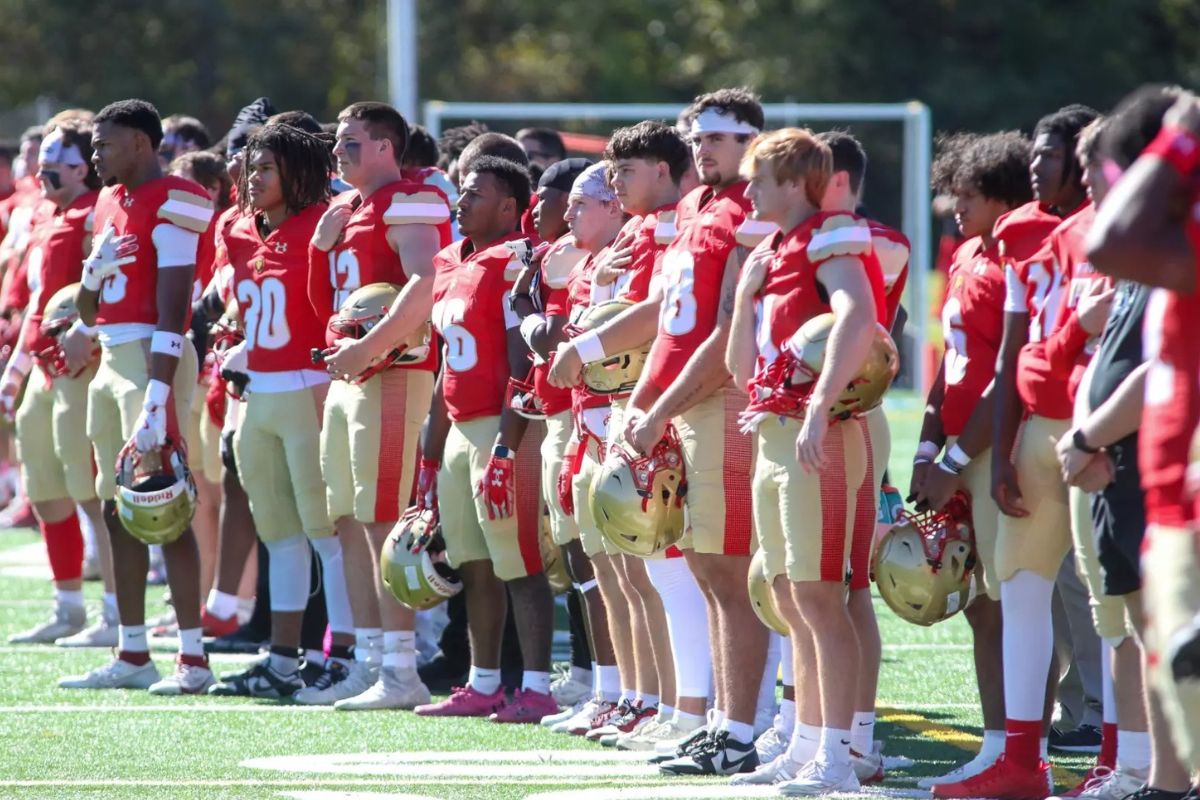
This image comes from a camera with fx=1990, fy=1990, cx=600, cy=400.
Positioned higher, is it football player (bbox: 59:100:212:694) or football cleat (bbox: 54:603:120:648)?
football player (bbox: 59:100:212:694)

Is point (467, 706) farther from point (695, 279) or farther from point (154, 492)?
point (695, 279)

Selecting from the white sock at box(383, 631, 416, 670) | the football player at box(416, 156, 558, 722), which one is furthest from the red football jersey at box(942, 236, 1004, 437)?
the white sock at box(383, 631, 416, 670)

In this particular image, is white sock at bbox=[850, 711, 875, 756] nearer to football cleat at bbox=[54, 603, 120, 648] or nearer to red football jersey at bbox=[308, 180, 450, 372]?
red football jersey at bbox=[308, 180, 450, 372]

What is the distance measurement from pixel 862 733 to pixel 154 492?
9.38 ft

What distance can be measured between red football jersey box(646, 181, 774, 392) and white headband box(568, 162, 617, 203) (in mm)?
726

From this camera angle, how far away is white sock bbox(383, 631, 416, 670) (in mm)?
7148

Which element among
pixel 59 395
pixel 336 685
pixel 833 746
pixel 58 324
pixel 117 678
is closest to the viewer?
pixel 833 746

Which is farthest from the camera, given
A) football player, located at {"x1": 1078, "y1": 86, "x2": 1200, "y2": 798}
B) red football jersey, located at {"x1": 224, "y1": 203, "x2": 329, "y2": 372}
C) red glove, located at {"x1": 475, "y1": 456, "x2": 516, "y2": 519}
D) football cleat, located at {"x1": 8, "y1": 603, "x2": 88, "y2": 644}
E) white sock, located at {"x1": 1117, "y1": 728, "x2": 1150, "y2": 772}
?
football cleat, located at {"x1": 8, "y1": 603, "x2": 88, "y2": 644}

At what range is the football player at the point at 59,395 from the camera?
8383 mm

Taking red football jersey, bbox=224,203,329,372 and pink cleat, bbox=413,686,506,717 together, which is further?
red football jersey, bbox=224,203,329,372

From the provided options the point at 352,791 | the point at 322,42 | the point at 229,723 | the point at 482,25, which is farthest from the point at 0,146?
the point at 482,25

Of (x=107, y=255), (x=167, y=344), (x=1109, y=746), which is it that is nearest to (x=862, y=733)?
(x=1109, y=746)

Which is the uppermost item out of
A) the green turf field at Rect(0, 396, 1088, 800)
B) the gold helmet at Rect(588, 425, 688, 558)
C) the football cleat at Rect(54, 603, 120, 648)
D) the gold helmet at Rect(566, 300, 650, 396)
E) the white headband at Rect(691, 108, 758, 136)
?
the white headband at Rect(691, 108, 758, 136)

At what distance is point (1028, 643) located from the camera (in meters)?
5.32
